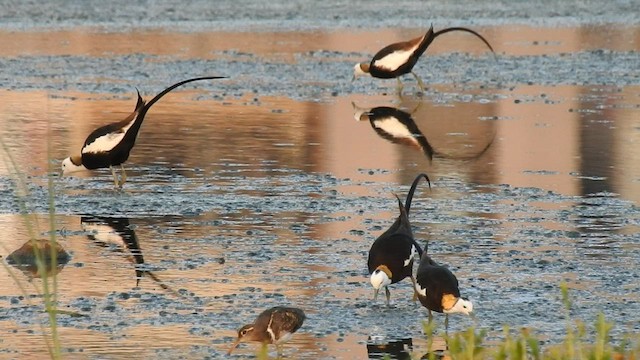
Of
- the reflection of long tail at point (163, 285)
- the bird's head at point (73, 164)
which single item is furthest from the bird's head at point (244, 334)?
the bird's head at point (73, 164)

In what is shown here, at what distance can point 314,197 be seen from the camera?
12023mm

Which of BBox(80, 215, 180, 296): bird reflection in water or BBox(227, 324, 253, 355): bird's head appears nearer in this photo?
BBox(227, 324, 253, 355): bird's head

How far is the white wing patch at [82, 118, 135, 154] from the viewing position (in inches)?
503

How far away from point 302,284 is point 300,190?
3464 mm

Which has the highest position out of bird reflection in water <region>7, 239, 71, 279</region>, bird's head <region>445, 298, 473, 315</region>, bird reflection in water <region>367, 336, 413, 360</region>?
bird reflection in water <region>7, 239, 71, 279</region>

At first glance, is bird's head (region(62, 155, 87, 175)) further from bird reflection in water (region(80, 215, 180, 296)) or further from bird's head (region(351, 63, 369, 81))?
bird's head (region(351, 63, 369, 81))

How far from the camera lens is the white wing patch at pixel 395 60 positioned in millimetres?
19859

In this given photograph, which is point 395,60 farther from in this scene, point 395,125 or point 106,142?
point 106,142

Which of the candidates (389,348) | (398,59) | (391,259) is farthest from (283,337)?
(398,59)

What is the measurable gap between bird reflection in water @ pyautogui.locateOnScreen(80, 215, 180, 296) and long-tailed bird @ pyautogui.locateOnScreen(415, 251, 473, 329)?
1.86m

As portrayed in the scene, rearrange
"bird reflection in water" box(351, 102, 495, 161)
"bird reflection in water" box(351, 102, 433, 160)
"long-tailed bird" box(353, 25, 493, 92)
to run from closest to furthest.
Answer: "bird reflection in water" box(351, 102, 495, 161) < "bird reflection in water" box(351, 102, 433, 160) < "long-tailed bird" box(353, 25, 493, 92)

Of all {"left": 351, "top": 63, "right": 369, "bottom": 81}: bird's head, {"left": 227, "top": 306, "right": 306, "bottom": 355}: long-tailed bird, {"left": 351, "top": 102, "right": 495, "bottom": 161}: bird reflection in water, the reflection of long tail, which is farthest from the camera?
{"left": 351, "top": 63, "right": 369, "bottom": 81}: bird's head

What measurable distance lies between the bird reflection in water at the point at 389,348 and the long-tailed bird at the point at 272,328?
418 mm

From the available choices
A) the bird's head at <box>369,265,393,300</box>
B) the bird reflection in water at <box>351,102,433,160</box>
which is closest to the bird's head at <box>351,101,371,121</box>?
the bird reflection in water at <box>351,102,433,160</box>
